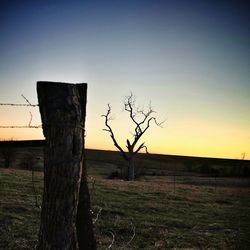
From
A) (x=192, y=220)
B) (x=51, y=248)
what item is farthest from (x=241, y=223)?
(x=51, y=248)

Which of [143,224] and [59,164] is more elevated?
[59,164]

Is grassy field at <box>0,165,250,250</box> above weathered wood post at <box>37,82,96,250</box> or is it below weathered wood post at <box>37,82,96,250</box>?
below

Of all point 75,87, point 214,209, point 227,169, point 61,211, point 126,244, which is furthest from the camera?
point 227,169

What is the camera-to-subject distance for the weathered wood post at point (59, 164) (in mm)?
2979

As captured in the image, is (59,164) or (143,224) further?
(143,224)

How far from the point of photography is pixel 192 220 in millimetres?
11000

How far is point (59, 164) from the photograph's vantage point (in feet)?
9.73

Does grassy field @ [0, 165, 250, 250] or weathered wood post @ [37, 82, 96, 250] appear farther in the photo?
grassy field @ [0, 165, 250, 250]

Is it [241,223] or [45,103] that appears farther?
[241,223]

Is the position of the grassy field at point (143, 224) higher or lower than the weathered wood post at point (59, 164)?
lower

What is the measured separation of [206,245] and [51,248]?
19.3 ft

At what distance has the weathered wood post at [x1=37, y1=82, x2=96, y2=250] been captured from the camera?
9.77 feet

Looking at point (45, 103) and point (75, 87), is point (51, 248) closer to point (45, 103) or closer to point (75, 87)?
point (45, 103)

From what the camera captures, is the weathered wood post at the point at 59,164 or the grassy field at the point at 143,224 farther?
the grassy field at the point at 143,224
